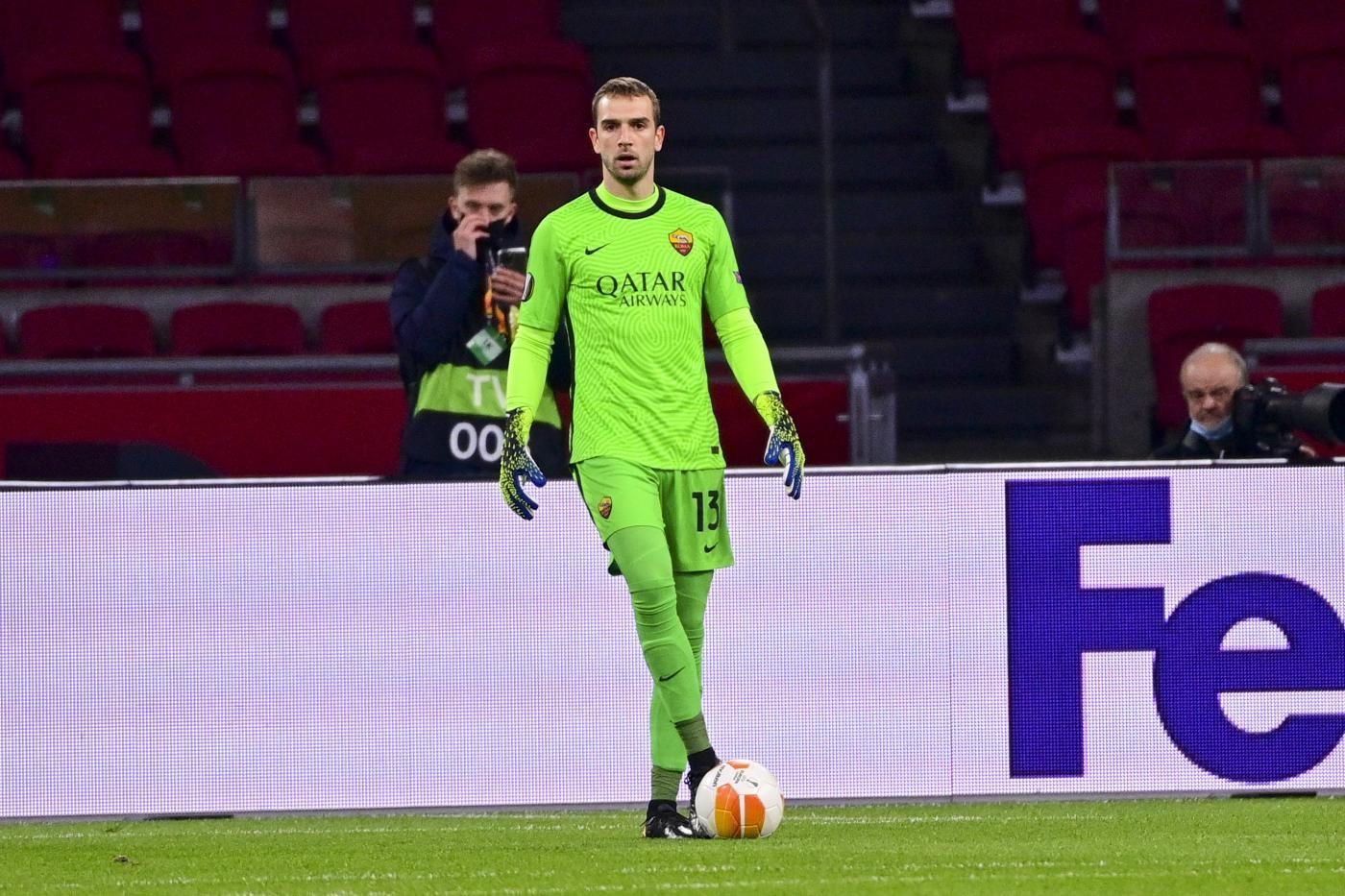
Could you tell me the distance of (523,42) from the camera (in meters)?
14.2

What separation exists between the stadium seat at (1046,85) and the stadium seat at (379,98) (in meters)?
3.51

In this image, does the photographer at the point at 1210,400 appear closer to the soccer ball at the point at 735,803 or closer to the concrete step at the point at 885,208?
the soccer ball at the point at 735,803

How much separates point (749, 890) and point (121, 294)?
22.6ft

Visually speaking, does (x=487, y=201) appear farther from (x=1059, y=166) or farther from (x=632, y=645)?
(x=1059, y=166)

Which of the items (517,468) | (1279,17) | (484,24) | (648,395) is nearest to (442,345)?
(517,468)

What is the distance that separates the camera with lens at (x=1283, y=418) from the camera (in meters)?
7.34

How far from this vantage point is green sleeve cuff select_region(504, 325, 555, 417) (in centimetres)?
615

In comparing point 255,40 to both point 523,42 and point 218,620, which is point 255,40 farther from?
point 218,620

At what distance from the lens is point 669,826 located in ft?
19.8

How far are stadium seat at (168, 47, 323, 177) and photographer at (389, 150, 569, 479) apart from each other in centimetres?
636

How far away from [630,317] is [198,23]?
9585mm

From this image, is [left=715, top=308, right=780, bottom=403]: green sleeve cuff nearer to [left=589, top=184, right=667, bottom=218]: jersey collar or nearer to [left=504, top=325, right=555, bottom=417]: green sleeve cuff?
[left=589, top=184, right=667, bottom=218]: jersey collar

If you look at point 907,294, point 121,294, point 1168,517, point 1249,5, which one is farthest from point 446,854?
point 1249,5

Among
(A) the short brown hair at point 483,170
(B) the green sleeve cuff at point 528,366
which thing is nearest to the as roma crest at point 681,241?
(B) the green sleeve cuff at point 528,366
